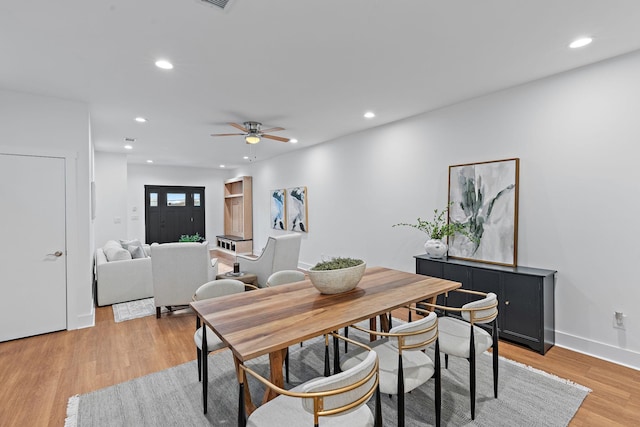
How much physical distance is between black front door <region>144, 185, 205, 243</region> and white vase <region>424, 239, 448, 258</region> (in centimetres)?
758

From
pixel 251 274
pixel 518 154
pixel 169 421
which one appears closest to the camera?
pixel 169 421

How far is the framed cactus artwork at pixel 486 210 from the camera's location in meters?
3.24

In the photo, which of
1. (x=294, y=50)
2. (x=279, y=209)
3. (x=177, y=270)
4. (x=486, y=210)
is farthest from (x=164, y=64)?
(x=279, y=209)

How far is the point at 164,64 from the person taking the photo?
2.66m

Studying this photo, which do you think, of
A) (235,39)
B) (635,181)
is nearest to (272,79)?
(235,39)

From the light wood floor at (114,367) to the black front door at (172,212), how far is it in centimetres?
547

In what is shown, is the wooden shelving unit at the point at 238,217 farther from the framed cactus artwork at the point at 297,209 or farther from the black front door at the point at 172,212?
the framed cactus artwork at the point at 297,209

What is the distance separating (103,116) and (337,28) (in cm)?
364

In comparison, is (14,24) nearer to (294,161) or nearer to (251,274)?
(251,274)

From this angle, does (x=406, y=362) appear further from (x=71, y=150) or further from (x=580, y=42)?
(x=71, y=150)

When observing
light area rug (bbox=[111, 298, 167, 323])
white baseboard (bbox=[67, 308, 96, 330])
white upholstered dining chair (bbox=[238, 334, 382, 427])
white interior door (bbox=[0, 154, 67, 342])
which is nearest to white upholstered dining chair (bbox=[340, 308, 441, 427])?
white upholstered dining chair (bbox=[238, 334, 382, 427])

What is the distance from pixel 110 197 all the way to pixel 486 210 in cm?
704

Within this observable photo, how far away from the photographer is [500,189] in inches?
131

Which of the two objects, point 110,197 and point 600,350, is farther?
point 110,197
